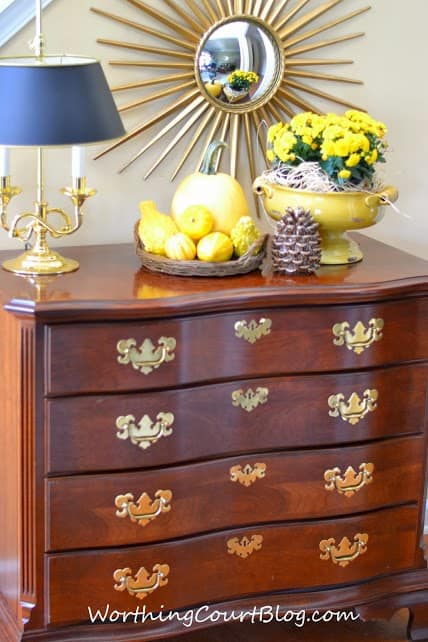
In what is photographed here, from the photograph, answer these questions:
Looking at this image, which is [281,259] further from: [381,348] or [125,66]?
[125,66]

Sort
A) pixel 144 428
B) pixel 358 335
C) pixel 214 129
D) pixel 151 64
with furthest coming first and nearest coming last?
pixel 214 129 < pixel 151 64 < pixel 358 335 < pixel 144 428

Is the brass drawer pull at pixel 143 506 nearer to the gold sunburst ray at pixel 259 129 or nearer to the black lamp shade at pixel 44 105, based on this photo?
the black lamp shade at pixel 44 105

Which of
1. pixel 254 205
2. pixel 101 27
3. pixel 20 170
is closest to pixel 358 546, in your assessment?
pixel 254 205

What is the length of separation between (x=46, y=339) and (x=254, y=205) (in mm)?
862

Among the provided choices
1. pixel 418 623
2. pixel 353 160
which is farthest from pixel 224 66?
pixel 418 623

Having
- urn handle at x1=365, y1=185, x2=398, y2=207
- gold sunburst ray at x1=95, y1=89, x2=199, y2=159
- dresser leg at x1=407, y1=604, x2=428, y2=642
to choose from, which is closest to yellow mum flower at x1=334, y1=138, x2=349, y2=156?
urn handle at x1=365, y1=185, x2=398, y2=207

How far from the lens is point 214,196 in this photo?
96.1 inches

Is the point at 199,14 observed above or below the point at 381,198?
above

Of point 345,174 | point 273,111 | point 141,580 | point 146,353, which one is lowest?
A: point 141,580

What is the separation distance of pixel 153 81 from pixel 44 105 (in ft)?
1.76

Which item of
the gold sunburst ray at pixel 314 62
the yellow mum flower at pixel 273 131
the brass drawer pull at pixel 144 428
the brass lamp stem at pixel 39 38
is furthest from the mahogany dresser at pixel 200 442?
the gold sunburst ray at pixel 314 62

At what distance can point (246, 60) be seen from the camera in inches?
106

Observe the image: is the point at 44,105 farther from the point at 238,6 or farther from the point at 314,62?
the point at 314,62

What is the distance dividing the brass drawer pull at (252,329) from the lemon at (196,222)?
0.77ft
